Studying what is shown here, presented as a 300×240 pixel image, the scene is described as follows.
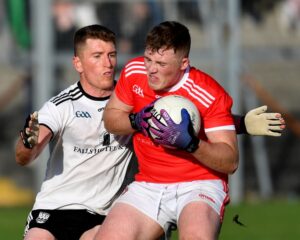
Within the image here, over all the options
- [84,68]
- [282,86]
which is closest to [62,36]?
[282,86]

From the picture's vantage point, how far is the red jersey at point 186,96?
7672mm

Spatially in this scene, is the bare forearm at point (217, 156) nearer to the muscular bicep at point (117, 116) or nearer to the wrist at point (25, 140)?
the muscular bicep at point (117, 116)

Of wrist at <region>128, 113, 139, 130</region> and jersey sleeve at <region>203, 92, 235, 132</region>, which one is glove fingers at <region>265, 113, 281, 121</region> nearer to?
jersey sleeve at <region>203, 92, 235, 132</region>

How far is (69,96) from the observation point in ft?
27.4

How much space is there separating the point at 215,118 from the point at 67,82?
996cm

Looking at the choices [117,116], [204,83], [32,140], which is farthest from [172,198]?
[32,140]

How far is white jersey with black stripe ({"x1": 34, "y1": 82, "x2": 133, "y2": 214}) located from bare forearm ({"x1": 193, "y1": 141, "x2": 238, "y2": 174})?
970 millimetres

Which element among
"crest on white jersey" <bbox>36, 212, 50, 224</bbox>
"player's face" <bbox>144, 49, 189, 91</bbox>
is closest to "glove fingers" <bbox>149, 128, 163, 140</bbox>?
"player's face" <bbox>144, 49, 189, 91</bbox>

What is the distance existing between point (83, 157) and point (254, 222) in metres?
6.13

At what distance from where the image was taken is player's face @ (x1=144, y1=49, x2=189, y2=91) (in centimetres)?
755

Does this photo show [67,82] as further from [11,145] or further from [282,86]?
[282,86]

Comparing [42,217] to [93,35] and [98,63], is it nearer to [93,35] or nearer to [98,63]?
[98,63]

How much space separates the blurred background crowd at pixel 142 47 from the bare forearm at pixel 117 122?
344 inches

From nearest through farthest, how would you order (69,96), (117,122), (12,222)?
1. (117,122)
2. (69,96)
3. (12,222)
